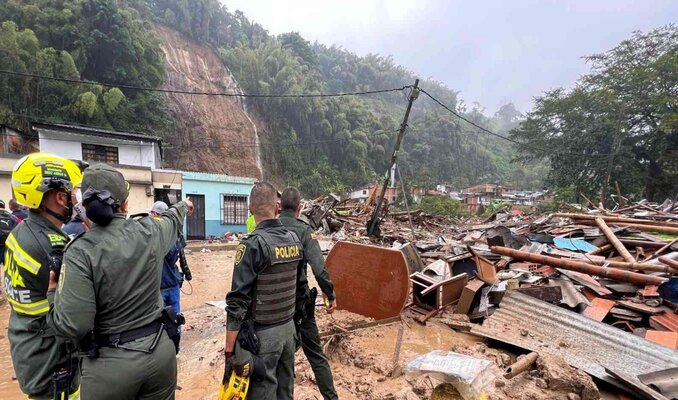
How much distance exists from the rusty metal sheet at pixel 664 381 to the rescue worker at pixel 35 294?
4.23 m

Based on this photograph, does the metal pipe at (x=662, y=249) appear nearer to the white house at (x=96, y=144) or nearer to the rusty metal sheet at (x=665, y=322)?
the rusty metal sheet at (x=665, y=322)

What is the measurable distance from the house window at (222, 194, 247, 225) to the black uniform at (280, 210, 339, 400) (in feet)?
47.3

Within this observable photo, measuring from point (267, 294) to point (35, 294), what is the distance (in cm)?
118

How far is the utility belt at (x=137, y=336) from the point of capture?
1.57 m

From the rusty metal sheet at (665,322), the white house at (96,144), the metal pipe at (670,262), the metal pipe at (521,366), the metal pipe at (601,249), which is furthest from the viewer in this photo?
the white house at (96,144)

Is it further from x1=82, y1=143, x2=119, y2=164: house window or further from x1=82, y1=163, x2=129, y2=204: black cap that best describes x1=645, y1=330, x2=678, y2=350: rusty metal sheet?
x1=82, y1=143, x2=119, y2=164: house window

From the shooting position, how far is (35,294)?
5.65 ft

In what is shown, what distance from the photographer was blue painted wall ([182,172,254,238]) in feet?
51.6

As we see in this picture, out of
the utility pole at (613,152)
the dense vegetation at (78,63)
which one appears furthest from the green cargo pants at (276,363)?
the utility pole at (613,152)

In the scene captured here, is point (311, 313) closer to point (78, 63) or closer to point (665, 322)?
point (665, 322)

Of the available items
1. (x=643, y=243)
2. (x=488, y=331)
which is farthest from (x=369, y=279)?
(x=643, y=243)

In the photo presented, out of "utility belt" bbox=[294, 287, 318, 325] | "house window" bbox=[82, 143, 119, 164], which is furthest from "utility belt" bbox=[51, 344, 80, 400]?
"house window" bbox=[82, 143, 119, 164]

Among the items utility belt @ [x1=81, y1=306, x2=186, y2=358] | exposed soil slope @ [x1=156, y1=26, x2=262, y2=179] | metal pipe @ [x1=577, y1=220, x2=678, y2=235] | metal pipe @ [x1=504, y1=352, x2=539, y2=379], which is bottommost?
metal pipe @ [x1=504, y1=352, x2=539, y2=379]

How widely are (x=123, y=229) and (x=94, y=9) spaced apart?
28961mm
